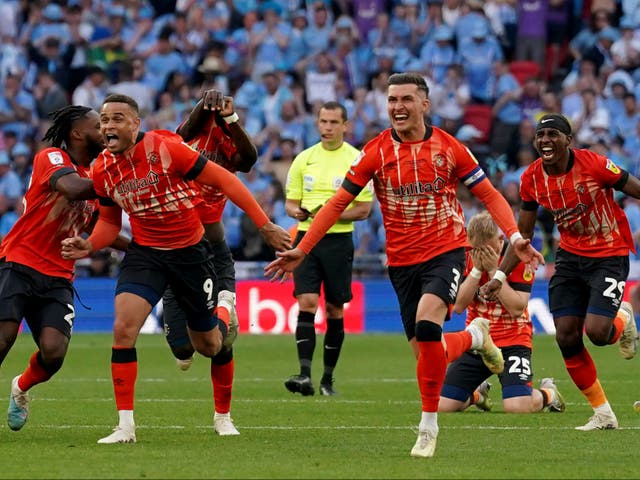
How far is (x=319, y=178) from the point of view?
1520cm

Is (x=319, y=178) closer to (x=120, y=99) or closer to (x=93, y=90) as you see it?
(x=120, y=99)

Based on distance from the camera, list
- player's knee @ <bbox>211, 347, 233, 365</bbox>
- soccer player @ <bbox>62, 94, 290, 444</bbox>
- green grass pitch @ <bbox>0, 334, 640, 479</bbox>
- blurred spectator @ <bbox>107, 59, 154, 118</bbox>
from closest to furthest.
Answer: green grass pitch @ <bbox>0, 334, 640, 479</bbox>
soccer player @ <bbox>62, 94, 290, 444</bbox>
player's knee @ <bbox>211, 347, 233, 365</bbox>
blurred spectator @ <bbox>107, 59, 154, 118</bbox>

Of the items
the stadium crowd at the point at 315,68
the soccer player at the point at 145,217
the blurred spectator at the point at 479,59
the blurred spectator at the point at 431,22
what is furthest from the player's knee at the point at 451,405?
the blurred spectator at the point at 431,22

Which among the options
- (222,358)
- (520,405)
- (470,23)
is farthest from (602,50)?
(222,358)

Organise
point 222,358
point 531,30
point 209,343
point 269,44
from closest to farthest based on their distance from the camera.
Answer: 1. point 209,343
2. point 222,358
3. point 531,30
4. point 269,44

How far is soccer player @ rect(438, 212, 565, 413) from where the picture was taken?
12.9 meters

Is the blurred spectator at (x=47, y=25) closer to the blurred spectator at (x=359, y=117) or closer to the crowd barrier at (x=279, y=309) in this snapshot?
the blurred spectator at (x=359, y=117)

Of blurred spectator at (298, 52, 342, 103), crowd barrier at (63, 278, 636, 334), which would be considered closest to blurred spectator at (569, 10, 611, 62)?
blurred spectator at (298, 52, 342, 103)

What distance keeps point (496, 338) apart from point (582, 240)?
6.99 ft

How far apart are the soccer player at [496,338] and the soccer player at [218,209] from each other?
2200 millimetres

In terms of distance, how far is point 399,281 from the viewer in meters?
10.3

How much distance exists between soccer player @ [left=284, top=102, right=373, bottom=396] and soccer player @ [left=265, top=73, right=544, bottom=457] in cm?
447

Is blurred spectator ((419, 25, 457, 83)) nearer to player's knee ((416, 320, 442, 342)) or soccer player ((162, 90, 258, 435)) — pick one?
soccer player ((162, 90, 258, 435))

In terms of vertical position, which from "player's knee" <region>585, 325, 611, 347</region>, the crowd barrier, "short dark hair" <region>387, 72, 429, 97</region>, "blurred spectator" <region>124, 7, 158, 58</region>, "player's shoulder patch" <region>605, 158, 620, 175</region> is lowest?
the crowd barrier
